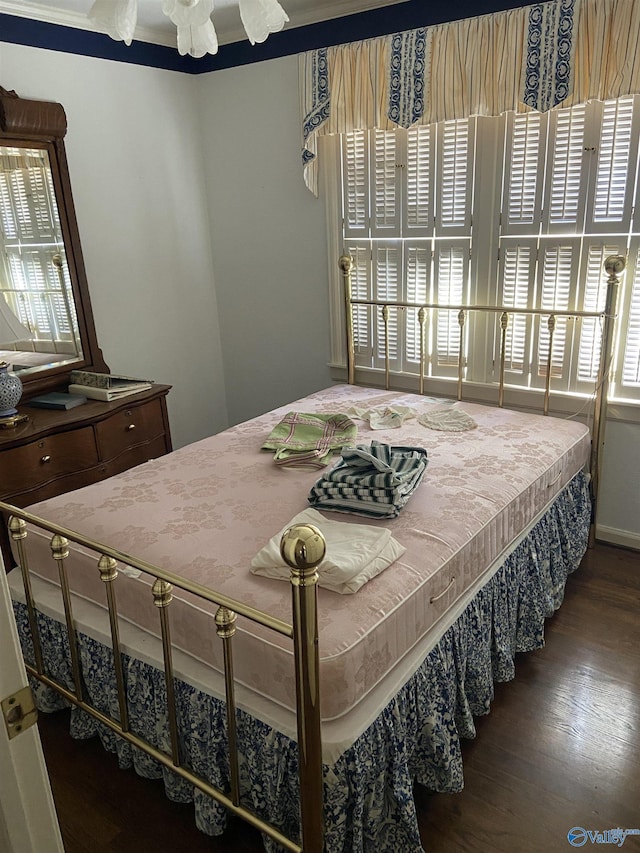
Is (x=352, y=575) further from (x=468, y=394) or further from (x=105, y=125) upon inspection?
(x=105, y=125)

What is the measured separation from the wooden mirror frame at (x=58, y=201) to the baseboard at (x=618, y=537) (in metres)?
2.70

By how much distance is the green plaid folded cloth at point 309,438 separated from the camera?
2469 millimetres

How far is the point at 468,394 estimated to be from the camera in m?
3.40

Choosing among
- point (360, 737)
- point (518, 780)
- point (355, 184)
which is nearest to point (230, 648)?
point (360, 737)

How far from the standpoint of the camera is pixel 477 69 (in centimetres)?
285

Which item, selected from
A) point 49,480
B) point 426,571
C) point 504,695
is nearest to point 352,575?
point 426,571

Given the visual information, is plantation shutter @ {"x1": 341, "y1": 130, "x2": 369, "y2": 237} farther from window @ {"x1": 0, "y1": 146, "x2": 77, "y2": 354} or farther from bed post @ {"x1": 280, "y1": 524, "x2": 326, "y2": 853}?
bed post @ {"x1": 280, "y1": 524, "x2": 326, "y2": 853}

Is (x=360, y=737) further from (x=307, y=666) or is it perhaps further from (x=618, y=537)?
(x=618, y=537)

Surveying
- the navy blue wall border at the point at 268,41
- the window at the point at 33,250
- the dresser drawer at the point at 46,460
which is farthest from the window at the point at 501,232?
the dresser drawer at the point at 46,460

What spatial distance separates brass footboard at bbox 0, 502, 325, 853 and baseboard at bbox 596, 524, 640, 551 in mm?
2207

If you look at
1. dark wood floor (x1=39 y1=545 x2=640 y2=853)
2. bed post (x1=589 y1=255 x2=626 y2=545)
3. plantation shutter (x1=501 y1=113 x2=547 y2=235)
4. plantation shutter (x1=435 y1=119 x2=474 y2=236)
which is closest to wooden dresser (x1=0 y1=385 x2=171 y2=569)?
dark wood floor (x1=39 y1=545 x2=640 y2=853)

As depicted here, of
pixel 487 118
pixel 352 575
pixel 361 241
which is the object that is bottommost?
pixel 352 575

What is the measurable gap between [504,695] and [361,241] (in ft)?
7.74

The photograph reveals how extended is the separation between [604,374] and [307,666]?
2146mm
